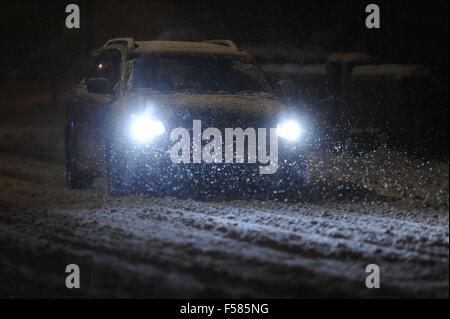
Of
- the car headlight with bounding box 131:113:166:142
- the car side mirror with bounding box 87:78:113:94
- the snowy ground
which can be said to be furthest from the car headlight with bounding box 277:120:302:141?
the car side mirror with bounding box 87:78:113:94

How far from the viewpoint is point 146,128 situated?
6.96 metres

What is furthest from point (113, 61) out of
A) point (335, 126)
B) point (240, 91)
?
point (335, 126)

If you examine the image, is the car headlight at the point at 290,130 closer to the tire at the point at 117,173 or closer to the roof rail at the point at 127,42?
the tire at the point at 117,173

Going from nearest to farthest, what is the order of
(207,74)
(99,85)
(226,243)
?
(226,243) → (99,85) → (207,74)

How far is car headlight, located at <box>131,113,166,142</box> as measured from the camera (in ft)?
22.8

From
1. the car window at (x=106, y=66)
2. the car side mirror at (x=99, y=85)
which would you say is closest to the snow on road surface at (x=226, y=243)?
the car side mirror at (x=99, y=85)

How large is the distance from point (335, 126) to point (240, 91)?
707cm

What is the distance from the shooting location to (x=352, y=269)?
4.41 meters

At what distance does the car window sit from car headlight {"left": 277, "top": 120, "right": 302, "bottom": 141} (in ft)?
7.52

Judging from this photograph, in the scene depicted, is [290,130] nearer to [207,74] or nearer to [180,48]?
[207,74]

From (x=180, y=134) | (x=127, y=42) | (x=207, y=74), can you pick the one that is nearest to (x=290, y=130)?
(x=180, y=134)

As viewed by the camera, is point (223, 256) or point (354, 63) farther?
point (354, 63)

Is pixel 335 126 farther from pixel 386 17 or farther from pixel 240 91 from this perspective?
pixel 240 91

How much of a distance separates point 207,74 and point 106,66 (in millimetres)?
1387
